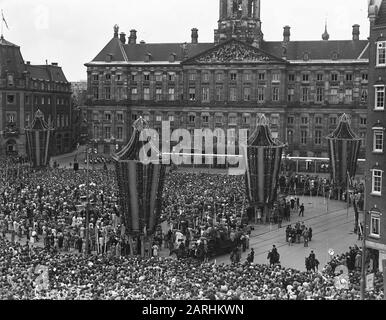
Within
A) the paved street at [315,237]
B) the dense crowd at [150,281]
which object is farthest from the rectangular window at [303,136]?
the dense crowd at [150,281]

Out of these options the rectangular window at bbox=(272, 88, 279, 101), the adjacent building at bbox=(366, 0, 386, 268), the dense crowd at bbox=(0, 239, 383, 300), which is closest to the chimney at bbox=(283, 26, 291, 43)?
the rectangular window at bbox=(272, 88, 279, 101)

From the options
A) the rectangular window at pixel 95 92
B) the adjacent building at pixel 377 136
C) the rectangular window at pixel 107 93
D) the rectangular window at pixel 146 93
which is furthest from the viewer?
the rectangular window at pixel 95 92

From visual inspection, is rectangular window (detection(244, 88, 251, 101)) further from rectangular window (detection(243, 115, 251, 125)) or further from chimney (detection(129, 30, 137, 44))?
chimney (detection(129, 30, 137, 44))

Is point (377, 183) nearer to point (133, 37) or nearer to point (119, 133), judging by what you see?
point (119, 133)

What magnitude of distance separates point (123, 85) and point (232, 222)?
55801mm

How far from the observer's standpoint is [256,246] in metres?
42.1

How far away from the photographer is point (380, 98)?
Answer: 37.0 m

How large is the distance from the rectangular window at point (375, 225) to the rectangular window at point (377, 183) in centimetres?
133

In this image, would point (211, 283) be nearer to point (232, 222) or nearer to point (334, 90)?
point (232, 222)

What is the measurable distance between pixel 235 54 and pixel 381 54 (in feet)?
172

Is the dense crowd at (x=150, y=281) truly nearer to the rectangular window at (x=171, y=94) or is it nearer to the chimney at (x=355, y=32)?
the rectangular window at (x=171, y=94)

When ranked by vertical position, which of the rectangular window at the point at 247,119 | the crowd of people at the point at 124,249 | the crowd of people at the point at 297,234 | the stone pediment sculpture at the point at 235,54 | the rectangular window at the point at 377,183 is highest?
the stone pediment sculpture at the point at 235,54

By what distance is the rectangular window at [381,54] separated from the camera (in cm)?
3662
